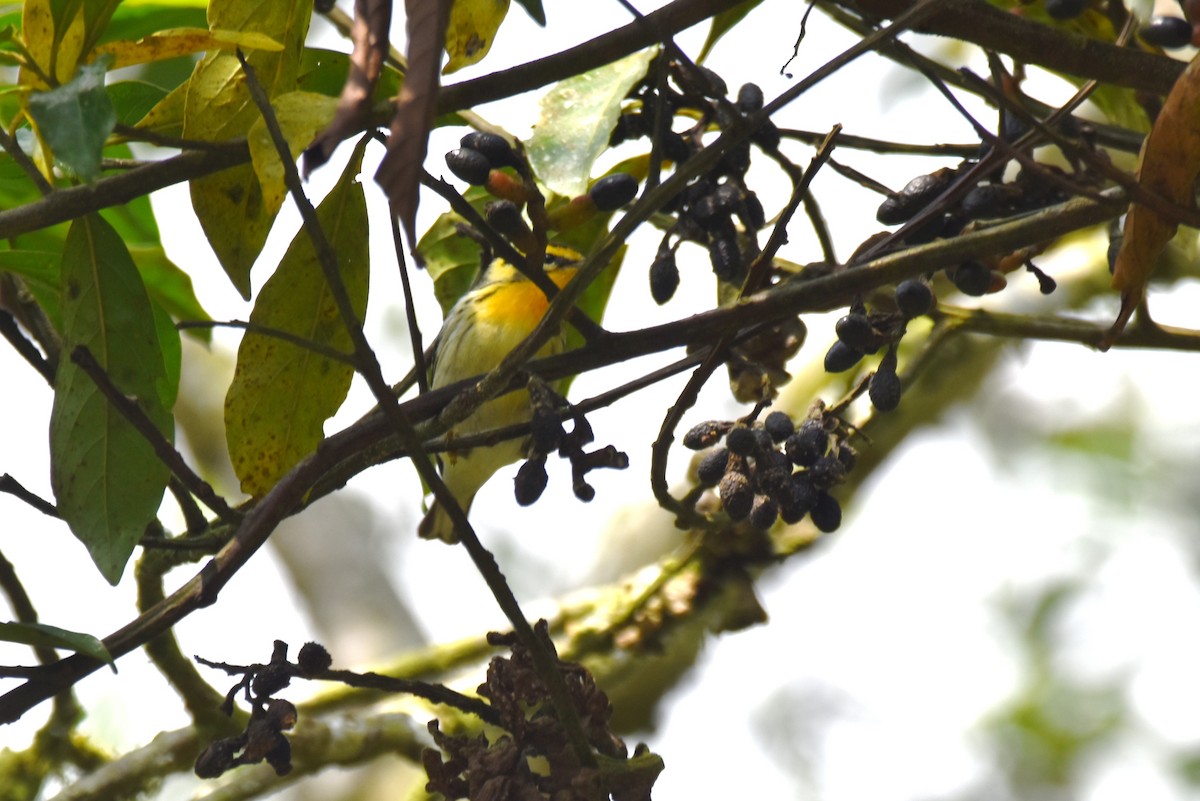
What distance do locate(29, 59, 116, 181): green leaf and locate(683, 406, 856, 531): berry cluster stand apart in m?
0.63

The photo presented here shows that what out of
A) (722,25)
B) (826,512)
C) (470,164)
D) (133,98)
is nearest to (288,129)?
(470,164)

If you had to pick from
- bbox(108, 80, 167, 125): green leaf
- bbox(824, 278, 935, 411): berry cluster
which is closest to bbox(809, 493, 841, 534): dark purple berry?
bbox(824, 278, 935, 411): berry cluster

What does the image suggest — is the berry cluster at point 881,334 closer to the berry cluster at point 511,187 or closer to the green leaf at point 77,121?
the berry cluster at point 511,187

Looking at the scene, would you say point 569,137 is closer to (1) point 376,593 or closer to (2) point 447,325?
(2) point 447,325

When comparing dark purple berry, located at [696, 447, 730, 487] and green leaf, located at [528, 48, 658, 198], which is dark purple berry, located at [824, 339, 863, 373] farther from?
green leaf, located at [528, 48, 658, 198]

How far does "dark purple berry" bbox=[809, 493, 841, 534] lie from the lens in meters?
1.28

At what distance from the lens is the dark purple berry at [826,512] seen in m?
1.28

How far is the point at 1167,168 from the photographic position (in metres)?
1.11

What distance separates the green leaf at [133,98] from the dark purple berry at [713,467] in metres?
0.77

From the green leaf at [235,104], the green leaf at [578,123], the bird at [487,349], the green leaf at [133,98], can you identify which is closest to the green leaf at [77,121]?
the green leaf at [235,104]

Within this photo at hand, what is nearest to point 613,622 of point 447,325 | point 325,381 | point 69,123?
point 447,325

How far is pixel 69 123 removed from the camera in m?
0.94

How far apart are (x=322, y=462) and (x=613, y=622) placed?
1.74 metres

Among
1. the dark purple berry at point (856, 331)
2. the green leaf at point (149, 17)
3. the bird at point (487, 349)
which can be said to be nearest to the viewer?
the dark purple berry at point (856, 331)
